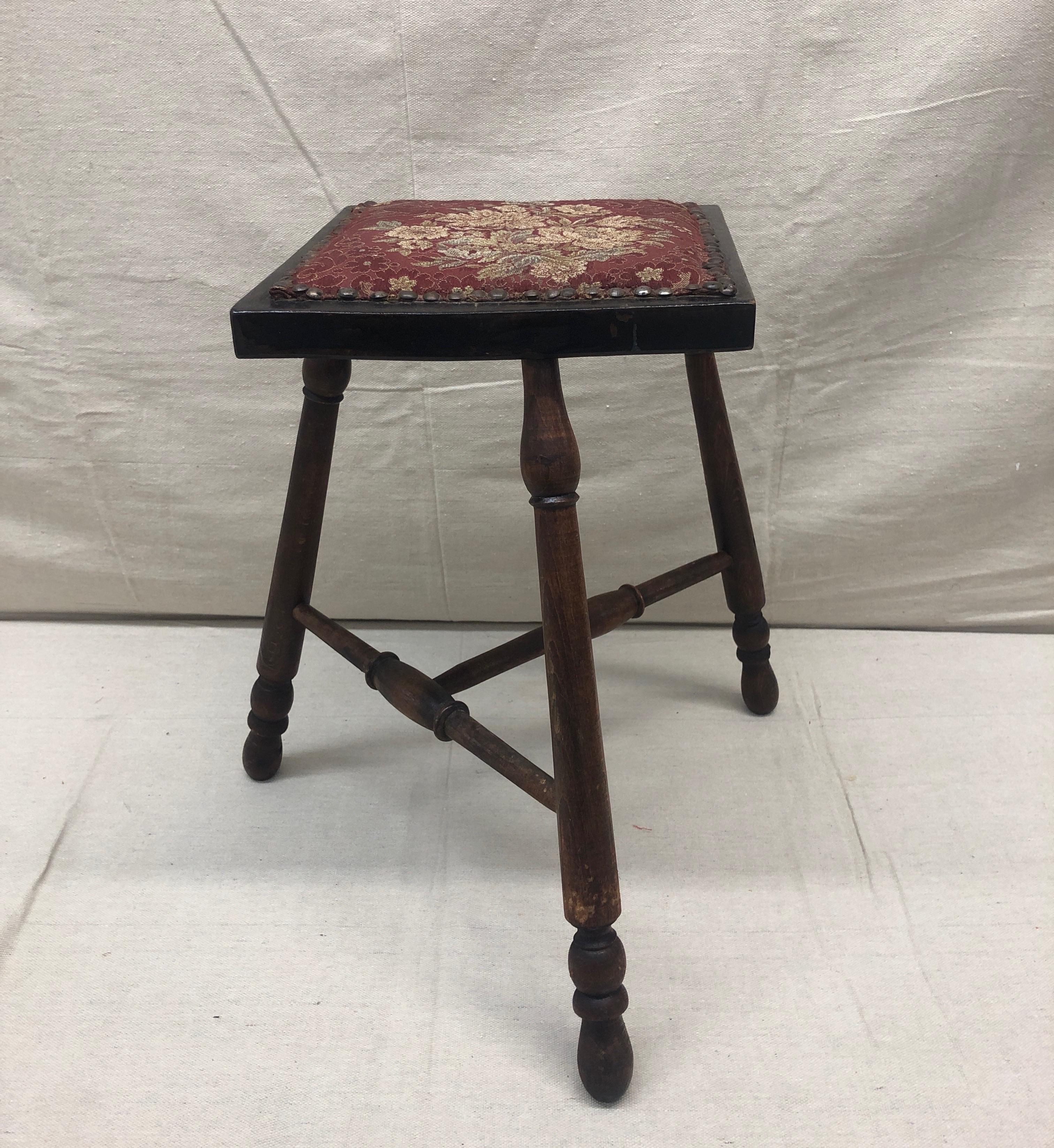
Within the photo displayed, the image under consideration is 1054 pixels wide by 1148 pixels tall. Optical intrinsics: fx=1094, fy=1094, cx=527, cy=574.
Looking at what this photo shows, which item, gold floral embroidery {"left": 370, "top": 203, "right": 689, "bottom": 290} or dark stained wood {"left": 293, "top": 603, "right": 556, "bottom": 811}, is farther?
dark stained wood {"left": 293, "top": 603, "right": 556, "bottom": 811}

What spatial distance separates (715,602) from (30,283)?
102cm

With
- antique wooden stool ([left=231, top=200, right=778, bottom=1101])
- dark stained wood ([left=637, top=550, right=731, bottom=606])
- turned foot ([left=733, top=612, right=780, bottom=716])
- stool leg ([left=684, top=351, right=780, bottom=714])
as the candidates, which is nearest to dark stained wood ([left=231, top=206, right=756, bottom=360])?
antique wooden stool ([left=231, top=200, right=778, bottom=1101])

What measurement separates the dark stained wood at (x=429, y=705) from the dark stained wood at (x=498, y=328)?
37 cm

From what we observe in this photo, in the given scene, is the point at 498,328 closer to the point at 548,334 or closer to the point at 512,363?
the point at 548,334

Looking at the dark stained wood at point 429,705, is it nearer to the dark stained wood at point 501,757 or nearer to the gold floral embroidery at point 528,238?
the dark stained wood at point 501,757

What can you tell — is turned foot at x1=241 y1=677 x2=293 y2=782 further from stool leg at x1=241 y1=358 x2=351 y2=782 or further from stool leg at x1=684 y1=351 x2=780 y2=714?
stool leg at x1=684 y1=351 x2=780 y2=714

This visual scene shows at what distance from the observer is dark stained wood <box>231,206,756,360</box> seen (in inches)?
30.5

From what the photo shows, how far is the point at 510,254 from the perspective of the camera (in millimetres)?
841

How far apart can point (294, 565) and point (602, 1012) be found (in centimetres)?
54

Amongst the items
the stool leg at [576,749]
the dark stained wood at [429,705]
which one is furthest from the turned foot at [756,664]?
the stool leg at [576,749]

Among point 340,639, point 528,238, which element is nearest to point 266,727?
point 340,639

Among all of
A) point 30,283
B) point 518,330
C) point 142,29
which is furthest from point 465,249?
point 30,283

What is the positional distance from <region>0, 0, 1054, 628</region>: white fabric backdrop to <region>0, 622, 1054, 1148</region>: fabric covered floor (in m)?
0.15

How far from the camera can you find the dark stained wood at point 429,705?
38.0 inches
